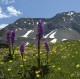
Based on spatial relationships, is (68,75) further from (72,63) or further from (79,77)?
(72,63)

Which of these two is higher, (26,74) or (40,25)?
(40,25)

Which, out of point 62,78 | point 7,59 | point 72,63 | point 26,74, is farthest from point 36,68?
point 7,59

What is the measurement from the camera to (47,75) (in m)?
15.2

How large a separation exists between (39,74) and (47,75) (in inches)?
17.0

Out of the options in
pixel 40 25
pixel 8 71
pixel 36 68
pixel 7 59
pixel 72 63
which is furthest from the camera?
pixel 7 59

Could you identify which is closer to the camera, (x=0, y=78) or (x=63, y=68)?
(x=0, y=78)

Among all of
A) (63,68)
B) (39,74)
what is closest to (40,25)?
(39,74)

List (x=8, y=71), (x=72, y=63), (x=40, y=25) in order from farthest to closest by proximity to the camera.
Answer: (x=72, y=63)
(x=8, y=71)
(x=40, y=25)

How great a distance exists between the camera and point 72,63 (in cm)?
1905

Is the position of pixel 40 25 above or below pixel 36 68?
above

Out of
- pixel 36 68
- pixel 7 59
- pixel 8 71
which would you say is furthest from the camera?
pixel 7 59

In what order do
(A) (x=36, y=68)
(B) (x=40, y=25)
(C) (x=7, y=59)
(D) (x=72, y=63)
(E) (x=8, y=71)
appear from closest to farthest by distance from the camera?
(B) (x=40, y=25)
(A) (x=36, y=68)
(E) (x=8, y=71)
(D) (x=72, y=63)
(C) (x=7, y=59)

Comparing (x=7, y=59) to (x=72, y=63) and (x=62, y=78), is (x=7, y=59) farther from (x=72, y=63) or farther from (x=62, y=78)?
(x=62, y=78)

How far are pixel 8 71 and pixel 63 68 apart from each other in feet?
9.74
